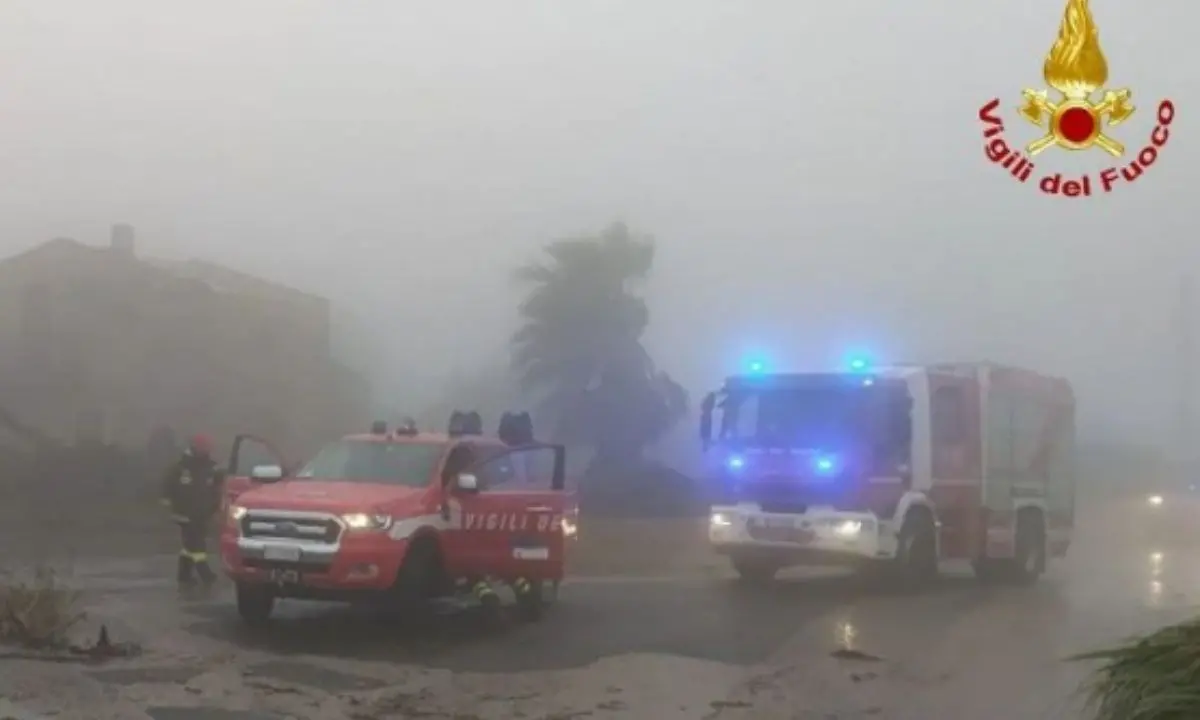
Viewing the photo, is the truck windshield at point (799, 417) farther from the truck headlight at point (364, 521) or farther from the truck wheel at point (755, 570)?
the truck headlight at point (364, 521)

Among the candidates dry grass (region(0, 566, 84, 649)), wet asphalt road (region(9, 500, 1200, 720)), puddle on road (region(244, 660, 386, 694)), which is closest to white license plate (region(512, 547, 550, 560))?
wet asphalt road (region(9, 500, 1200, 720))

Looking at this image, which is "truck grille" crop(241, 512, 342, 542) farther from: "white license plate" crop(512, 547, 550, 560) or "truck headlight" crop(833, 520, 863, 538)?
"truck headlight" crop(833, 520, 863, 538)

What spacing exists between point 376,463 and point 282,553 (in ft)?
4.80

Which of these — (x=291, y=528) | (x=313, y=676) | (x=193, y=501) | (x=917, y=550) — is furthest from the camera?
(x=917, y=550)

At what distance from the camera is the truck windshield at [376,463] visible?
11.9m

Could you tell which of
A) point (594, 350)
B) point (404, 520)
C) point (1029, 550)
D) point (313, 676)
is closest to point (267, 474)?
point (404, 520)

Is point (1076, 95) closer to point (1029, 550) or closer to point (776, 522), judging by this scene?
point (776, 522)

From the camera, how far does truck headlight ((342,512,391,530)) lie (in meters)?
10.8

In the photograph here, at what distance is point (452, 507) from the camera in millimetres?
11656

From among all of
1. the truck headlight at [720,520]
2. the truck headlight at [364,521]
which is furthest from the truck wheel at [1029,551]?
the truck headlight at [364,521]

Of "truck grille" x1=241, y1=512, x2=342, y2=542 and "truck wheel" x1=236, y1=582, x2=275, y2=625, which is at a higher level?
"truck grille" x1=241, y1=512, x2=342, y2=542

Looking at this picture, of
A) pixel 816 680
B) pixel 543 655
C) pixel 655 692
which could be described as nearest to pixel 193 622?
pixel 543 655

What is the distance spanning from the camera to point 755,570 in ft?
56.1

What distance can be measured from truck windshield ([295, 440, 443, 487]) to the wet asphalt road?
1258 mm
